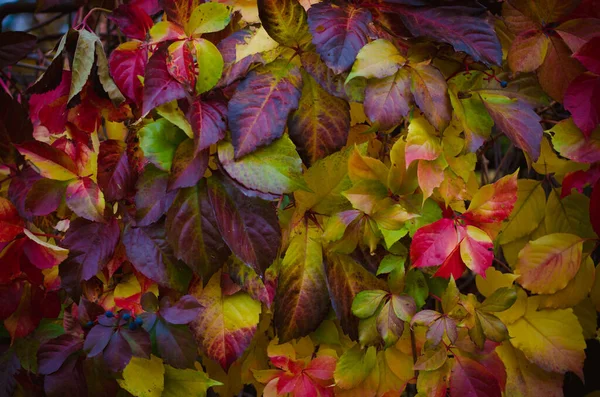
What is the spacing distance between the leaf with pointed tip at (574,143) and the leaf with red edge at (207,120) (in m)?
0.43

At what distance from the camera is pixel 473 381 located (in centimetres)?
72

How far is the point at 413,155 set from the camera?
2.16 ft

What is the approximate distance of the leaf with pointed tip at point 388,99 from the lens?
646 mm

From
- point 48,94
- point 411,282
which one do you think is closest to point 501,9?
point 411,282

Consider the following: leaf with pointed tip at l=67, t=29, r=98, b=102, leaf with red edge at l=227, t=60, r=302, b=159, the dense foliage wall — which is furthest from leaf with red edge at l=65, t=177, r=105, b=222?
leaf with red edge at l=227, t=60, r=302, b=159

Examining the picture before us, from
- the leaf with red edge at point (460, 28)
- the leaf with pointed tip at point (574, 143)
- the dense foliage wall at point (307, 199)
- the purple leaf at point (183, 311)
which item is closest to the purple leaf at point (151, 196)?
the dense foliage wall at point (307, 199)

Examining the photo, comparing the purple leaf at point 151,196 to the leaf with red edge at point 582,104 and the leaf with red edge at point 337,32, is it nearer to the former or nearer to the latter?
the leaf with red edge at point 337,32

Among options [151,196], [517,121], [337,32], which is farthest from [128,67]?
[517,121]

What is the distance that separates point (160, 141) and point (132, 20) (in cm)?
19

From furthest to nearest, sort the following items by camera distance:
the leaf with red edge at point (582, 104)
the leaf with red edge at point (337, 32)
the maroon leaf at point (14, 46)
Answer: the maroon leaf at point (14, 46), the leaf with red edge at point (582, 104), the leaf with red edge at point (337, 32)

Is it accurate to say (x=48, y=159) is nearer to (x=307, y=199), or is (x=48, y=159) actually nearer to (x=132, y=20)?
(x=132, y=20)

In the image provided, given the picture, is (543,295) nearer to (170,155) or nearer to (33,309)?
(170,155)

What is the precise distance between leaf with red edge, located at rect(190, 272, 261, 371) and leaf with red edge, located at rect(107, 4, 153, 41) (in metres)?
0.35

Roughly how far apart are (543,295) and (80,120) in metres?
0.70
